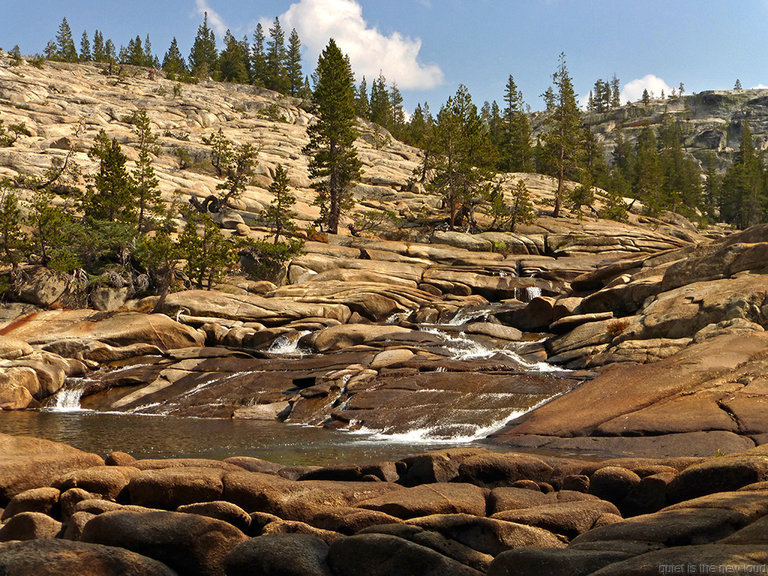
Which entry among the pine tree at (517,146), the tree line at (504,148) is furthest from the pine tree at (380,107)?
the pine tree at (517,146)

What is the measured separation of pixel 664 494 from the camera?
768cm

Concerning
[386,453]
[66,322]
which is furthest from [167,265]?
[386,453]

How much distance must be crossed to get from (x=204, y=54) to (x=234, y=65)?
1390 cm

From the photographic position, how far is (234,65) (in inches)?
4978

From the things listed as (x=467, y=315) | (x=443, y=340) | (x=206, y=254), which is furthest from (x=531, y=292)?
(x=206, y=254)

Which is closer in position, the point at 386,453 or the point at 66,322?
the point at 386,453

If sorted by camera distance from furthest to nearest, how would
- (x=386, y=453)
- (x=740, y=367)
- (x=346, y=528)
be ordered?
1. (x=740, y=367)
2. (x=386, y=453)
3. (x=346, y=528)

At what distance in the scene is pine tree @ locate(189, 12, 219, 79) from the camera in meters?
129

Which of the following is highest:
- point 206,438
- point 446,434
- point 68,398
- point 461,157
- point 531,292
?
point 461,157

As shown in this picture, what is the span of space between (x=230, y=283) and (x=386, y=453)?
26737 mm

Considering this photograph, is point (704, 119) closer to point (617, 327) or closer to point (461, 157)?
point (461, 157)

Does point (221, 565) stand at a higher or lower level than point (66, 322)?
lower

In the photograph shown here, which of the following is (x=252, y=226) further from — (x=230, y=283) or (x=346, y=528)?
(x=346, y=528)

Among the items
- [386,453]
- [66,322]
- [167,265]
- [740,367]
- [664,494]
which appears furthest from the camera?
[167,265]
